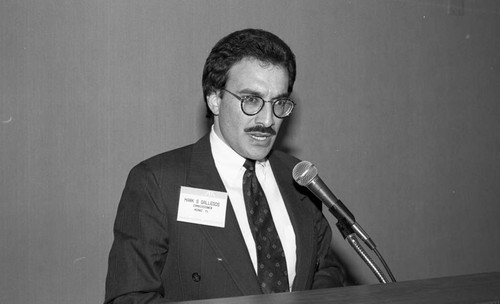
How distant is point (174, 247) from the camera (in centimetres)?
188

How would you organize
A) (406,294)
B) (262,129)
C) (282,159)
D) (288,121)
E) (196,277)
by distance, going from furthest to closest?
(288,121) → (282,159) → (262,129) → (196,277) → (406,294)

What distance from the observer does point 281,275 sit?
1.92 m

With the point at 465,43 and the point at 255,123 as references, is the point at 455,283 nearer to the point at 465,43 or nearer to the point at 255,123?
the point at 255,123

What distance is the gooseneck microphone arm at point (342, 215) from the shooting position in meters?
1.61

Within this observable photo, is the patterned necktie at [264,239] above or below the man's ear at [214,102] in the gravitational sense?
below

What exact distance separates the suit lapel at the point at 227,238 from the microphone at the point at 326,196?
28cm

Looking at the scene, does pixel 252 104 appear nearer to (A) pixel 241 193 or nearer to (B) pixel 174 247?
(A) pixel 241 193

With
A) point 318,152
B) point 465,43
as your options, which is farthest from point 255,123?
point 465,43

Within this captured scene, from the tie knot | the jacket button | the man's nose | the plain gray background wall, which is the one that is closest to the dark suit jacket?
the jacket button

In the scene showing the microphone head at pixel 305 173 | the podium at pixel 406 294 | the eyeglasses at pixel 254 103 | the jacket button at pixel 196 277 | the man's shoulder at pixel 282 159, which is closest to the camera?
the podium at pixel 406 294

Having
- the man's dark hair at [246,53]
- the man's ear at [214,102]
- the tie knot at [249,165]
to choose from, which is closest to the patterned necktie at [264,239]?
the tie knot at [249,165]

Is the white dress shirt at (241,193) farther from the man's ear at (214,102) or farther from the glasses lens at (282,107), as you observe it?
the glasses lens at (282,107)

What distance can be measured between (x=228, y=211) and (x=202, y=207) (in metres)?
0.08

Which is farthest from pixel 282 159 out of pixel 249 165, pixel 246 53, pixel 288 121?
pixel 288 121
